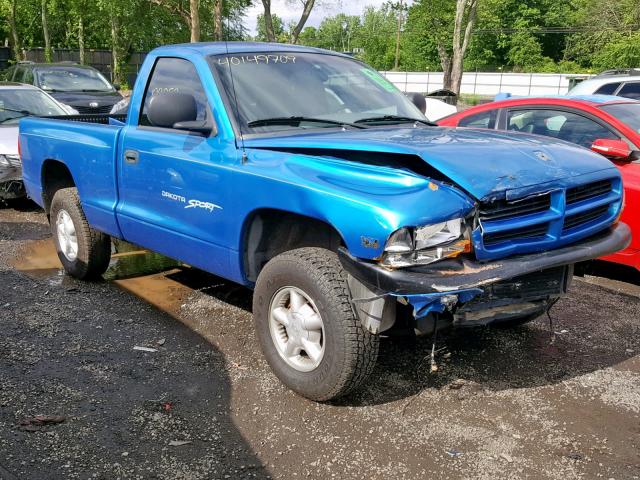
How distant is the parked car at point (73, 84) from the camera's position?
1332 cm

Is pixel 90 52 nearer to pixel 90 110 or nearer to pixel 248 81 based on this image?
pixel 90 110

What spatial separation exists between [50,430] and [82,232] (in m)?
2.43

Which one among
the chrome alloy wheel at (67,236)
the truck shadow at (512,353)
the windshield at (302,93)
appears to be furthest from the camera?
the chrome alloy wheel at (67,236)

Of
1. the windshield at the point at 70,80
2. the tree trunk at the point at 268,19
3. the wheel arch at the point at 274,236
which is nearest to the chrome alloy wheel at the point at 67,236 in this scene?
the wheel arch at the point at 274,236

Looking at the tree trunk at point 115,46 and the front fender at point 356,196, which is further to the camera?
the tree trunk at point 115,46

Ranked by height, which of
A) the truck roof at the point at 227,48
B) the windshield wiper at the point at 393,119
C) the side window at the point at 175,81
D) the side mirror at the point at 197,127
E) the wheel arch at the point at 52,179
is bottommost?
the wheel arch at the point at 52,179

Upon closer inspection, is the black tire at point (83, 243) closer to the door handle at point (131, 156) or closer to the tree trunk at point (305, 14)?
the door handle at point (131, 156)

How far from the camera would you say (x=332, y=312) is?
3.26 meters

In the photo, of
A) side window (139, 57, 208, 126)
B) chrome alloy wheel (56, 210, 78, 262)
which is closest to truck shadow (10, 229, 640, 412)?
chrome alloy wheel (56, 210, 78, 262)

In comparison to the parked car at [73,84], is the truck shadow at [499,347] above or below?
below

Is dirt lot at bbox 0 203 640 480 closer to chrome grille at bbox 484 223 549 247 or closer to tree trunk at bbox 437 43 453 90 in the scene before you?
chrome grille at bbox 484 223 549 247

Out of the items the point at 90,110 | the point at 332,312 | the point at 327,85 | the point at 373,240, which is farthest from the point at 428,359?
the point at 90,110

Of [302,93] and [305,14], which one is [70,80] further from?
[302,93]

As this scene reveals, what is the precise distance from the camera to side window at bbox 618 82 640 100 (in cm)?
923
